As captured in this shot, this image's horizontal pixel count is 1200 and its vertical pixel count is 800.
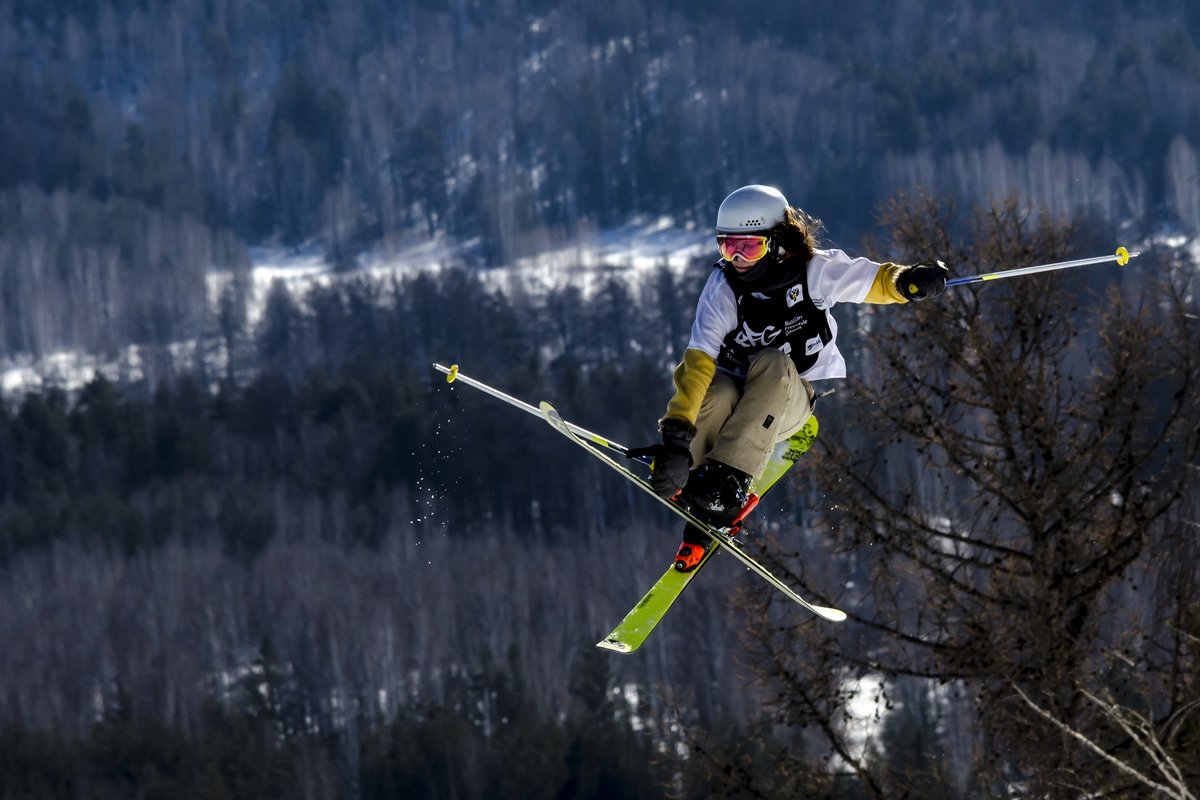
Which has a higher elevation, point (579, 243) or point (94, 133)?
point (94, 133)

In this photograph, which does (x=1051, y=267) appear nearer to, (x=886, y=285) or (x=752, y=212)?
(x=886, y=285)

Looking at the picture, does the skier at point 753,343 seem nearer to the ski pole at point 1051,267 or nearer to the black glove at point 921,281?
the black glove at point 921,281

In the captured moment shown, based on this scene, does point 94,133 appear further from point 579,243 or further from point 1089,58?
point 1089,58

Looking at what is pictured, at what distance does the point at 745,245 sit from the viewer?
11250mm

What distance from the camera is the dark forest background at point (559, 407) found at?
21.0 metres

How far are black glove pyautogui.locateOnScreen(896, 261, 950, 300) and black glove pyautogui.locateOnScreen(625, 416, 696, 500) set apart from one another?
1351 mm

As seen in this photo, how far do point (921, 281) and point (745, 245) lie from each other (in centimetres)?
95

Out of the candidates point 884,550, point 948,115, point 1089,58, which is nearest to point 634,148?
point 948,115

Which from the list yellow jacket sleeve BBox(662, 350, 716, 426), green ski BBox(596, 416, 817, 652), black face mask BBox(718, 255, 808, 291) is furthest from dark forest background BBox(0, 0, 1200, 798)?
black face mask BBox(718, 255, 808, 291)

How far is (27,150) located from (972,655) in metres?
172

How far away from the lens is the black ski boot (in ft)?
37.9

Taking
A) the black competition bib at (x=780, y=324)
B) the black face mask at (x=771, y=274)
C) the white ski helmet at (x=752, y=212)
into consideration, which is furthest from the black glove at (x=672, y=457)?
the white ski helmet at (x=752, y=212)

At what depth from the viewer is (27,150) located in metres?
182

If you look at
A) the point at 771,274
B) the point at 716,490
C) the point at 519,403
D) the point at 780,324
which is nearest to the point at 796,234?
the point at 771,274
